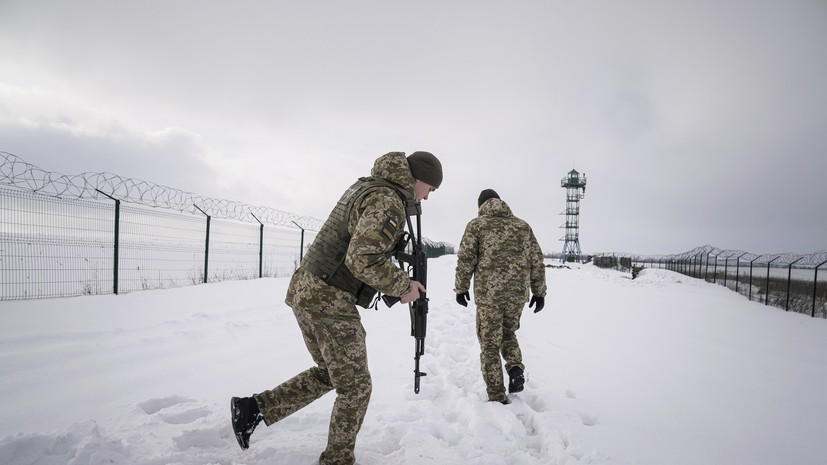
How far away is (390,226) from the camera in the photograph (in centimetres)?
184

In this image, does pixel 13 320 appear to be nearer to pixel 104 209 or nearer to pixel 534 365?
pixel 104 209

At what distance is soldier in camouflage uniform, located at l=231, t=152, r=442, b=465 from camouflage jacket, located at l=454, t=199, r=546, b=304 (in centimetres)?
158

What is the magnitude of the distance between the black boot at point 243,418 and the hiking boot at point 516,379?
89.7 inches

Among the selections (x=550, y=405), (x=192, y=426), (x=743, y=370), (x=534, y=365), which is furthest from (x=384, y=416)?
(x=743, y=370)

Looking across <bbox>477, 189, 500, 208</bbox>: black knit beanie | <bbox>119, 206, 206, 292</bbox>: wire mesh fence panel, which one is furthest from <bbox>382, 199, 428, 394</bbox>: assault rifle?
<bbox>119, 206, 206, 292</bbox>: wire mesh fence panel

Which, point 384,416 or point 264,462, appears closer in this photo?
point 264,462

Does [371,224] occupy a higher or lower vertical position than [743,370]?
higher

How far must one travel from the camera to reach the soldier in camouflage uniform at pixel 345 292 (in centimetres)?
184

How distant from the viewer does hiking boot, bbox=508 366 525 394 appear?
331 cm

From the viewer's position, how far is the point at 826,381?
419 centimetres

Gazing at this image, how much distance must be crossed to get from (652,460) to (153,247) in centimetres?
1042

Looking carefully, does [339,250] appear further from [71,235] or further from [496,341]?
[71,235]

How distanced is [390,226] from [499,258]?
1.87 metres

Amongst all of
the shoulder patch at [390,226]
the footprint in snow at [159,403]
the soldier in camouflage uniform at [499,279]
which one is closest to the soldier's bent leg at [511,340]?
the soldier in camouflage uniform at [499,279]
